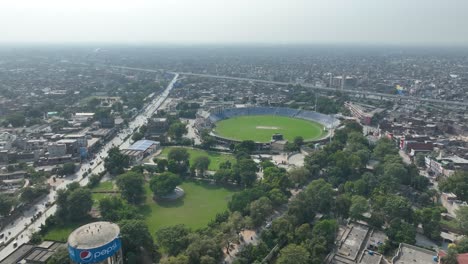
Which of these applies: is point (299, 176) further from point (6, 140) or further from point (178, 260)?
point (6, 140)

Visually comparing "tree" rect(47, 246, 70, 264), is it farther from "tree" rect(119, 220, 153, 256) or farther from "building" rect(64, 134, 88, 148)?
"building" rect(64, 134, 88, 148)

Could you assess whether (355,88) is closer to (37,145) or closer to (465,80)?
(465,80)

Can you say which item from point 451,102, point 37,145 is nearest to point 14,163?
point 37,145

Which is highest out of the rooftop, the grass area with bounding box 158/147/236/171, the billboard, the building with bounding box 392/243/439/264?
the rooftop

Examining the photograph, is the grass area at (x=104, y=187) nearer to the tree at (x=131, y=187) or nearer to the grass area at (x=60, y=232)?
the tree at (x=131, y=187)

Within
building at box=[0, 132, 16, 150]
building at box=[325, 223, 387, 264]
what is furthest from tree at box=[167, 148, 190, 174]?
building at box=[0, 132, 16, 150]
